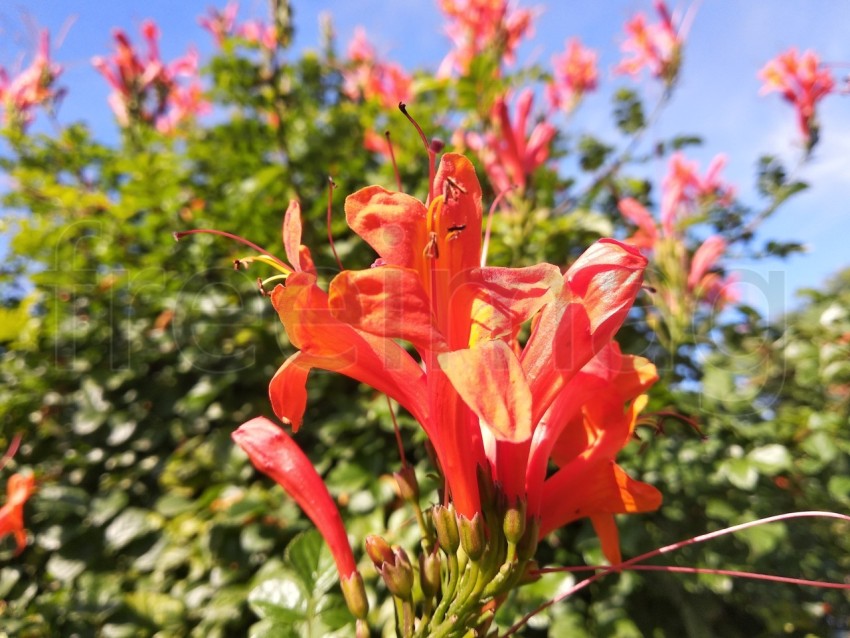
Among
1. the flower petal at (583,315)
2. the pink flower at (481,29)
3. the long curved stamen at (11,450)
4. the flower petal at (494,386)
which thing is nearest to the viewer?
the flower petal at (494,386)

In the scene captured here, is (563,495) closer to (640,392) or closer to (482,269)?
(640,392)

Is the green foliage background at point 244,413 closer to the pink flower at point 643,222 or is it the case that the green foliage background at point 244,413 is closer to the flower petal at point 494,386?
the pink flower at point 643,222

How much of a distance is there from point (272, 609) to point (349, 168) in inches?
79.7

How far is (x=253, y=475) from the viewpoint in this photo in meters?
2.20

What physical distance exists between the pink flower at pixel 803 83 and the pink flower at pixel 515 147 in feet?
7.33

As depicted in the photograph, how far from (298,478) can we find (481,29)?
12.2 feet

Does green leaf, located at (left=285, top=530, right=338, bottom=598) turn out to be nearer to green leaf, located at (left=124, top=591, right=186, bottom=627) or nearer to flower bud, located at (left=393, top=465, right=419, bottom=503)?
flower bud, located at (left=393, top=465, right=419, bottom=503)

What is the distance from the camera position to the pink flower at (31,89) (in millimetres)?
4668

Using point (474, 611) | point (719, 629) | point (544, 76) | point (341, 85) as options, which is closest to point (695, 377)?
point (719, 629)

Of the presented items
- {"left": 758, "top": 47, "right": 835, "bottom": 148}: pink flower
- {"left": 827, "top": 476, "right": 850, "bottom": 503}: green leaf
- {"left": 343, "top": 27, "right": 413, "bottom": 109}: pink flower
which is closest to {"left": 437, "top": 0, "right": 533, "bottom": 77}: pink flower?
{"left": 343, "top": 27, "right": 413, "bottom": 109}: pink flower

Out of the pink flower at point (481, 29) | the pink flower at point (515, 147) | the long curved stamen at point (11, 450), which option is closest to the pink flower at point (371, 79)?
the pink flower at point (481, 29)

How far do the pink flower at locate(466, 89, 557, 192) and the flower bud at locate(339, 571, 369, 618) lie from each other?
1.81m

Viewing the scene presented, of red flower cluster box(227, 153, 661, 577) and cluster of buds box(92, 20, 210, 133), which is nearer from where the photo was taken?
red flower cluster box(227, 153, 661, 577)

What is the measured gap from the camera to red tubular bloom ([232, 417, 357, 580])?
1.03 meters
